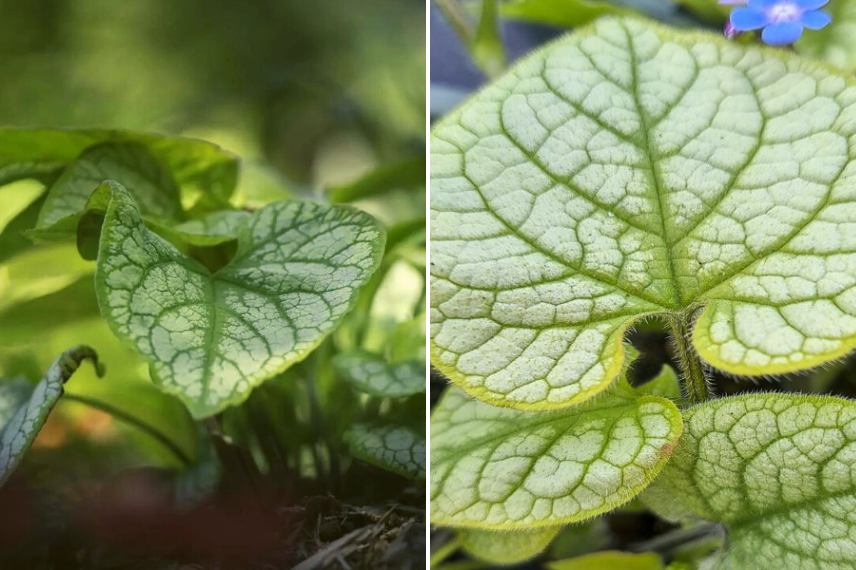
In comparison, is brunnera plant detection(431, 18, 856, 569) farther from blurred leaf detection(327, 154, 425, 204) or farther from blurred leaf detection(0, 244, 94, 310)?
blurred leaf detection(0, 244, 94, 310)

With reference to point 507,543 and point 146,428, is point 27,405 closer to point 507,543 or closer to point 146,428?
point 146,428

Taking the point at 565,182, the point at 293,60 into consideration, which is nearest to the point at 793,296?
the point at 565,182

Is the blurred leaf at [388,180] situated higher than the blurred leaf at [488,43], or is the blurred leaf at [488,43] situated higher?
the blurred leaf at [488,43]

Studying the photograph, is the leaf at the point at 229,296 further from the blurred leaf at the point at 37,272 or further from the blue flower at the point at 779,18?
the blue flower at the point at 779,18

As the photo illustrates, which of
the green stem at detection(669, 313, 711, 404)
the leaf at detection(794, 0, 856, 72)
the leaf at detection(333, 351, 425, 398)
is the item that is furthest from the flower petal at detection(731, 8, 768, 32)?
the leaf at detection(333, 351, 425, 398)

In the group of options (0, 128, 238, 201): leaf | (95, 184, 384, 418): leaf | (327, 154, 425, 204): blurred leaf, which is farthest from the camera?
(327, 154, 425, 204): blurred leaf

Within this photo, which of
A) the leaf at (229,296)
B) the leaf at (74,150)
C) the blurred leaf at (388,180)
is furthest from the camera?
the blurred leaf at (388,180)

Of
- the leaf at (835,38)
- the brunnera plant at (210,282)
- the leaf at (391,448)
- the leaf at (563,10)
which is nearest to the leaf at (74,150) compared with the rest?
the brunnera plant at (210,282)
